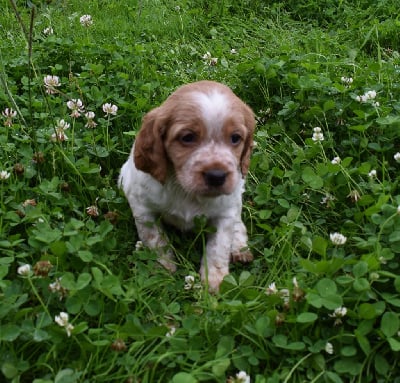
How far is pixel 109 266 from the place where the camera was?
11.1ft

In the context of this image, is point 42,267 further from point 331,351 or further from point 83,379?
point 331,351

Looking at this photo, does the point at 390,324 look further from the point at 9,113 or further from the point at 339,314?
the point at 9,113

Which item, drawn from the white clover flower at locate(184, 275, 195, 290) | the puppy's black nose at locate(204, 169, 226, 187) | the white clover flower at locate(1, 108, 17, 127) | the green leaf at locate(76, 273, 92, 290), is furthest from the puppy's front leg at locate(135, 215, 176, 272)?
the white clover flower at locate(1, 108, 17, 127)

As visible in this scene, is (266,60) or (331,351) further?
(266,60)

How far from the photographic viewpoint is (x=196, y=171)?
335cm

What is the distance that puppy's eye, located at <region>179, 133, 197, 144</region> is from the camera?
134 inches

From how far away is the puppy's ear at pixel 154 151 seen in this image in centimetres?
351

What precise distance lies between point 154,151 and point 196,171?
0.32m

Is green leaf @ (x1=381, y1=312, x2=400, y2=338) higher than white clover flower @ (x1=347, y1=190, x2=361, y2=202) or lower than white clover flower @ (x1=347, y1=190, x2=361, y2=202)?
higher

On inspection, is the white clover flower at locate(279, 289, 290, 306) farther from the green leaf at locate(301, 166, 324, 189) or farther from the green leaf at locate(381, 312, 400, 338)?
the green leaf at locate(301, 166, 324, 189)

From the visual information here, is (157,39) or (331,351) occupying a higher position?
(331,351)

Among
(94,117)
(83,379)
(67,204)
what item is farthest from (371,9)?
(83,379)

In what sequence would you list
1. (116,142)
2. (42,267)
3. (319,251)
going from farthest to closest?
(116,142), (319,251), (42,267)

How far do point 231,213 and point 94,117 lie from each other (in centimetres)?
161
